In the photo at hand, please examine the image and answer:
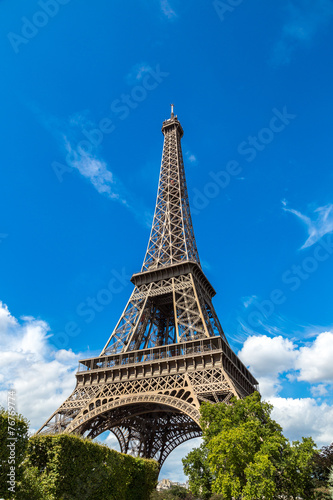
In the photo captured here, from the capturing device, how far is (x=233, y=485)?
55.5 ft

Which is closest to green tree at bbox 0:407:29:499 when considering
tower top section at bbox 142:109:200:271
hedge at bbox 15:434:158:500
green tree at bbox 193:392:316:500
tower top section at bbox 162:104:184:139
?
hedge at bbox 15:434:158:500

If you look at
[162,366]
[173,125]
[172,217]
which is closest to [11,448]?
[162,366]

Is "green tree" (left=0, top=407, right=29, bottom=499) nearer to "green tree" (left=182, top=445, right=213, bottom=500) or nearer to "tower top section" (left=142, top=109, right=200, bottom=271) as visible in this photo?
"green tree" (left=182, top=445, right=213, bottom=500)

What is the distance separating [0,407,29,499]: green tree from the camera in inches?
506

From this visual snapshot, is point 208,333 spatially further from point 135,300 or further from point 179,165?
point 179,165

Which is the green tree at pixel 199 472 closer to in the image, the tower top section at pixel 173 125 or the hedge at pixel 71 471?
the hedge at pixel 71 471

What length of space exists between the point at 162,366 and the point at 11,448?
15440mm

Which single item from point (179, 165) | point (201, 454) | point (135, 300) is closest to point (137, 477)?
point (201, 454)

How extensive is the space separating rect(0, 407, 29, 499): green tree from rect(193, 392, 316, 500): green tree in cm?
936

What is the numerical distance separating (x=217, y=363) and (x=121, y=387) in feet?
27.1

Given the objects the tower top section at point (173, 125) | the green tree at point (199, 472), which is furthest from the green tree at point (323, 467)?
the tower top section at point (173, 125)

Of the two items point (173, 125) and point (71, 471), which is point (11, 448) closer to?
point (71, 471)

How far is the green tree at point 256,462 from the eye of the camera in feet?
53.6

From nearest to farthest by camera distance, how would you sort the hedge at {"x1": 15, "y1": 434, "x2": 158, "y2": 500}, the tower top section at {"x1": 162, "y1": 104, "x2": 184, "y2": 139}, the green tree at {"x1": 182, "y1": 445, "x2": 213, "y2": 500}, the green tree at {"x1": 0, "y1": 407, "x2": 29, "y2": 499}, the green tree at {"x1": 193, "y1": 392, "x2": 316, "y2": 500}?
the green tree at {"x1": 0, "y1": 407, "x2": 29, "y2": 499}, the hedge at {"x1": 15, "y1": 434, "x2": 158, "y2": 500}, the green tree at {"x1": 193, "y1": 392, "x2": 316, "y2": 500}, the green tree at {"x1": 182, "y1": 445, "x2": 213, "y2": 500}, the tower top section at {"x1": 162, "y1": 104, "x2": 184, "y2": 139}
